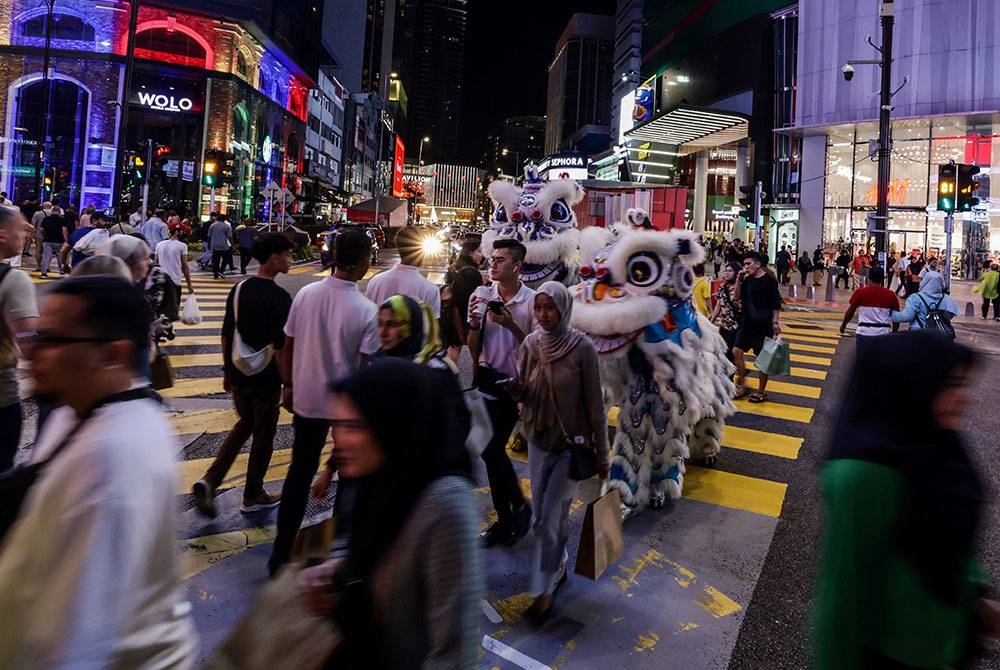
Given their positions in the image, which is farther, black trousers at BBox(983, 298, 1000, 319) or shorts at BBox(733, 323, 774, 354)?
black trousers at BBox(983, 298, 1000, 319)

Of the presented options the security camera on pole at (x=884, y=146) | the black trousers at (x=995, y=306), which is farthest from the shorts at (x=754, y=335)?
the black trousers at (x=995, y=306)

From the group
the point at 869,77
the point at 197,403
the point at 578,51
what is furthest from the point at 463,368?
the point at 578,51

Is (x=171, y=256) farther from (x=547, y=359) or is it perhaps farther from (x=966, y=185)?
(x=966, y=185)

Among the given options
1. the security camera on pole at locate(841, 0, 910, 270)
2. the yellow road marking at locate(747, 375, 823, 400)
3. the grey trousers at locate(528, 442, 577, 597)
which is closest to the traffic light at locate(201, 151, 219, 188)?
the security camera on pole at locate(841, 0, 910, 270)

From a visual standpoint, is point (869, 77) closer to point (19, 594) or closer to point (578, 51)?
point (19, 594)

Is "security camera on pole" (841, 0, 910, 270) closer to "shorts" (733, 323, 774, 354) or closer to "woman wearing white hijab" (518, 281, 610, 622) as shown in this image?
"shorts" (733, 323, 774, 354)

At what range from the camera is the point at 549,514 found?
376cm

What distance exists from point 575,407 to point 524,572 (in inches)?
46.3

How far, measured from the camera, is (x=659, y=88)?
58.7m

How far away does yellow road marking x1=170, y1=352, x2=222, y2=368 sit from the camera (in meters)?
9.59

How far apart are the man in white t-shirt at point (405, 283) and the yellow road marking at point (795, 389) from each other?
252 inches

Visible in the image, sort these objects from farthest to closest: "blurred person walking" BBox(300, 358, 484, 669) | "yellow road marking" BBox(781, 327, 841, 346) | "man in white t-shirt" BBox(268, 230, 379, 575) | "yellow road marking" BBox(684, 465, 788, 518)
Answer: "yellow road marking" BBox(781, 327, 841, 346) → "yellow road marking" BBox(684, 465, 788, 518) → "man in white t-shirt" BBox(268, 230, 379, 575) → "blurred person walking" BBox(300, 358, 484, 669)

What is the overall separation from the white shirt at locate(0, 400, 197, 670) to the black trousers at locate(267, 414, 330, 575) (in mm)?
2354

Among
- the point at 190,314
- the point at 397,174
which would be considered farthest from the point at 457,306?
the point at 397,174
